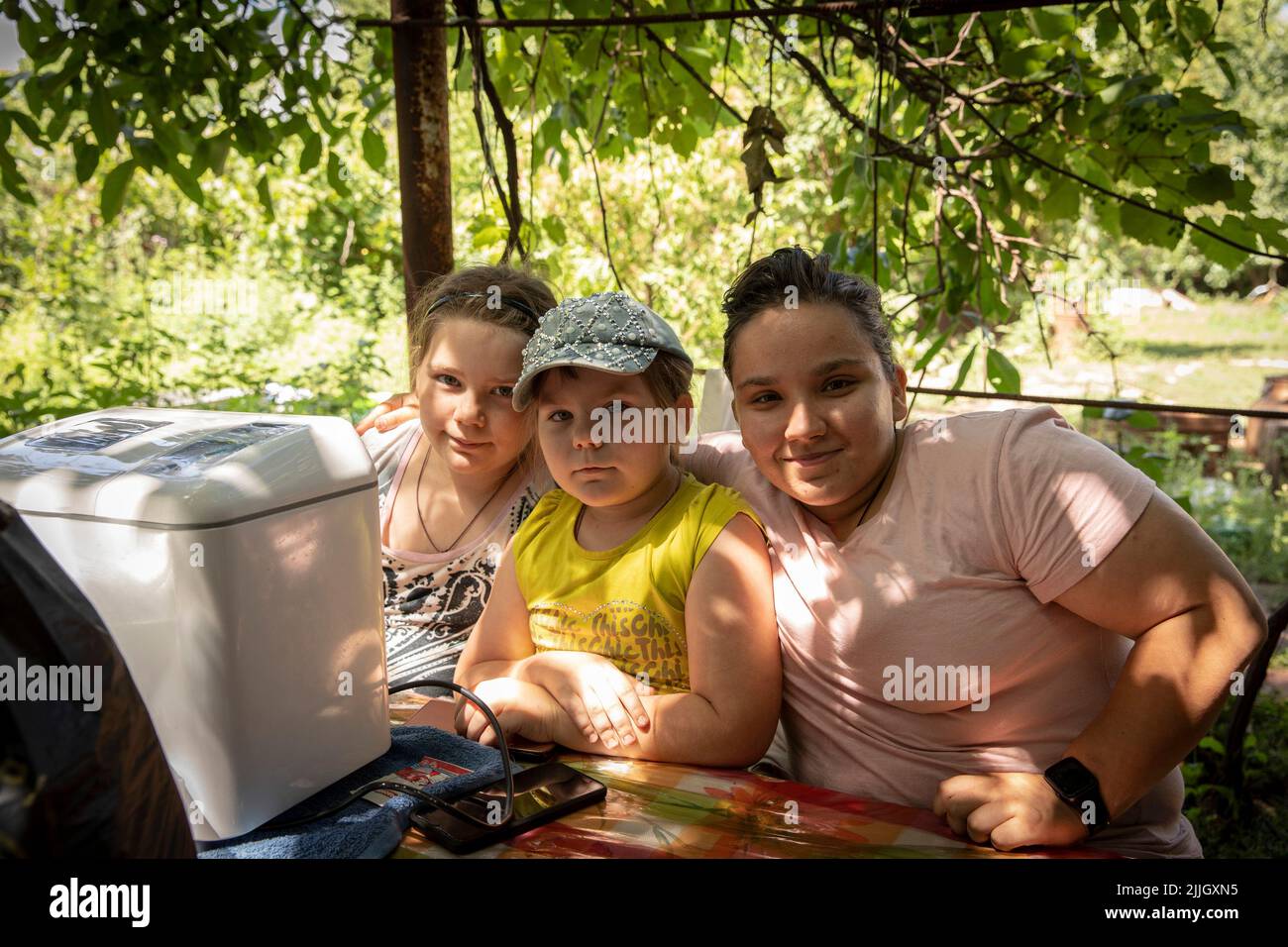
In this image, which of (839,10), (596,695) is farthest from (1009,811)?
(839,10)

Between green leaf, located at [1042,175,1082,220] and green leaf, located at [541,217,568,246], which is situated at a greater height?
green leaf, located at [541,217,568,246]

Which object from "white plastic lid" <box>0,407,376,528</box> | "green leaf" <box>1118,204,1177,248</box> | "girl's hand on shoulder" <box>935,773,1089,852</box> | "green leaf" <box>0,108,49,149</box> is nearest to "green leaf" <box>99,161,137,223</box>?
"green leaf" <box>0,108,49,149</box>

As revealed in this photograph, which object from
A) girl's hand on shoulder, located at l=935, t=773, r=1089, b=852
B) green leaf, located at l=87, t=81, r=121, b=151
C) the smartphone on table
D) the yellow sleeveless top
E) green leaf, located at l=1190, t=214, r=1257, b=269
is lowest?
girl's hand on shoulder, located at l=935, t=773, r=1089, b=852

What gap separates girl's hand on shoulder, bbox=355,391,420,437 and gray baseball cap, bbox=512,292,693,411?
2.63ft

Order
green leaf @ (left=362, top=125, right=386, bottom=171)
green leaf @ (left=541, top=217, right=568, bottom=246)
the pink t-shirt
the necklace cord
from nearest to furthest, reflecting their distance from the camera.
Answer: the pink t-shirt
the necklace cord
green leaf @ (left=362, top=125, right=386, bottom=171)
green leaf @ (left=541, top=217, right=568, bottom=246)

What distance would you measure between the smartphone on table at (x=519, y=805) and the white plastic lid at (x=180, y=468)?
0.45 m

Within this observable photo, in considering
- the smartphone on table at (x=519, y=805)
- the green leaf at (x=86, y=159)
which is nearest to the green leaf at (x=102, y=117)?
the green leaf at (x=86, y=159)

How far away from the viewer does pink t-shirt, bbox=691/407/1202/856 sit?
1.45m

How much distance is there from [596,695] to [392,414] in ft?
3.85

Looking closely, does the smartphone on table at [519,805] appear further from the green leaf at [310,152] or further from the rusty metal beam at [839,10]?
the green leaf at [310,152]

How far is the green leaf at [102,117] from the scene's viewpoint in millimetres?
2381

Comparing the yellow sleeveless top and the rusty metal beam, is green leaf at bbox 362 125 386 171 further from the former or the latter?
the yellow sleeveless top

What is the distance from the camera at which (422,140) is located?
8.13 feet
